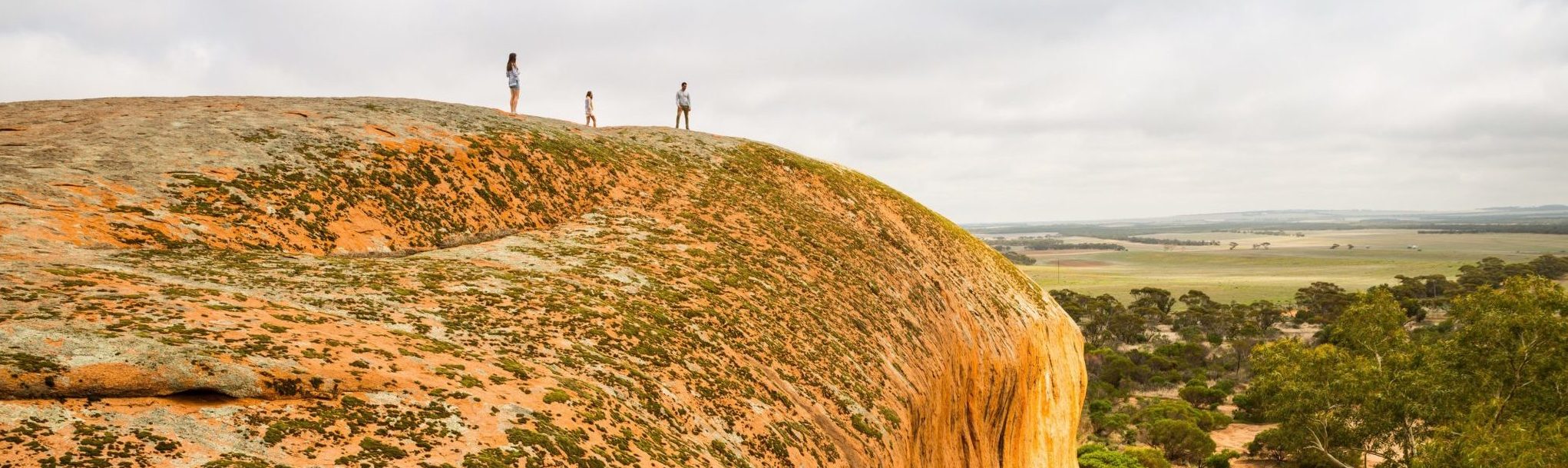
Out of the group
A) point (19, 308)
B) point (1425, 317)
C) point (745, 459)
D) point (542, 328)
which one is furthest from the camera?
point (1425, 317)

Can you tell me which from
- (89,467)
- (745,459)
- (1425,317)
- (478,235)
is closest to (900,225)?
(478,235)

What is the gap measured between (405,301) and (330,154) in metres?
8.26

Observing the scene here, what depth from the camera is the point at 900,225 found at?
25.8 m

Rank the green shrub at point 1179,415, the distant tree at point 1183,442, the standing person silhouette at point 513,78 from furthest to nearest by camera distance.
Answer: the green shrub at point 1179,415 < the distant tree at point 1183,442 < the standing person silhouette at point 513,78

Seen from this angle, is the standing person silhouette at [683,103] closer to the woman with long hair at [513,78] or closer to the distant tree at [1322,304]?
the woman with long hair at [513,78]

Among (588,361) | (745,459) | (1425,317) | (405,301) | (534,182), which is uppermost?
(534,182)

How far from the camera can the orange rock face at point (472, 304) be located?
7.24m

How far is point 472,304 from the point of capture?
1158 centimetres

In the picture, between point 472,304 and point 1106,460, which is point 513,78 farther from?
point 1106,460

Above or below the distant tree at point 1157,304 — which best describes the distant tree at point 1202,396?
below

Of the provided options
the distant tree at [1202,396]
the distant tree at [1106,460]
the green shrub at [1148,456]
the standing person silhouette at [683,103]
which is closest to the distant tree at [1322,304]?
the distant tree at [1202,396]

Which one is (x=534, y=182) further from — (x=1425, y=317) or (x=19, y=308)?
(x=1425, y=317)

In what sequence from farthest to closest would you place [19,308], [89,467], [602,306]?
1. [602,306]
2. [19,308]
3. [89,467]

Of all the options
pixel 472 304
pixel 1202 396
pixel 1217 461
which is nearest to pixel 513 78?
pixel 472 304
